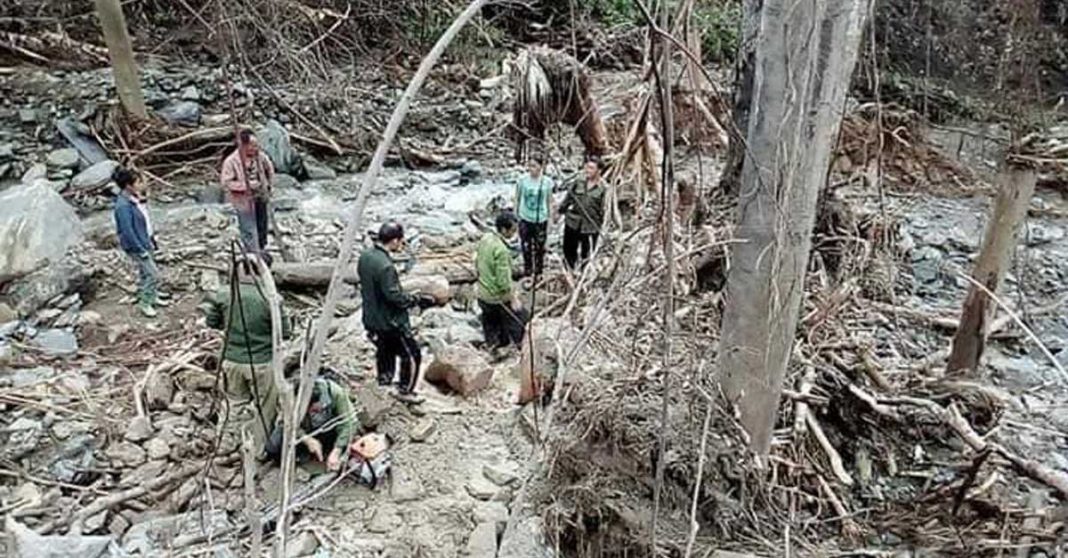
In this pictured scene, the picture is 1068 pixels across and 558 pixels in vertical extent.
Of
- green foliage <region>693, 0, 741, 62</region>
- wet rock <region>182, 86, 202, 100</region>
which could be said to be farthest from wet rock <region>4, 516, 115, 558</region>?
green foliage <region>693, 0, 741, 62</region>

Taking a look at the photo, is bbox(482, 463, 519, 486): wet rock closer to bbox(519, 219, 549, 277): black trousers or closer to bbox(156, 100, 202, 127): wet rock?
bbox(519, 219, 549, 277): black trousers

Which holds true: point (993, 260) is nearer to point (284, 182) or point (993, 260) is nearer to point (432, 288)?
point (432, 288)

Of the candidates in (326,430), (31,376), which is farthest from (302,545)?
(31,376)

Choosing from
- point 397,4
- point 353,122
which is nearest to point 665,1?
point 353,122

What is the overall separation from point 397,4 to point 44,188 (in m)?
6.55

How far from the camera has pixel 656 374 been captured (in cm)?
457

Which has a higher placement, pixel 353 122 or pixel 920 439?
pixel 353 122

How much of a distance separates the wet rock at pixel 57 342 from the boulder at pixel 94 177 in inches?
115

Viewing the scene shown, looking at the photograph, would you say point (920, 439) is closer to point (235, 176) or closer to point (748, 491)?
point (748, 491)

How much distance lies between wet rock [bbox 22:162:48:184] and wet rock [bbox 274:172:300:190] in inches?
90.0

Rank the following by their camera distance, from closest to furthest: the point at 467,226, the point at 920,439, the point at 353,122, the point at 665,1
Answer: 1. the point at 665,1
2. the point at 920,439
3. the point at 467,226
4. the point at 353,122

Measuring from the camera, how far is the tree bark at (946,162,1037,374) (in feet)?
21.0

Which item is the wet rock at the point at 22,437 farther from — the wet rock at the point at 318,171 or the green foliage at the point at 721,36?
the green foliage at the point at 721,36

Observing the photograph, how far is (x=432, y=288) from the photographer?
306 inches
